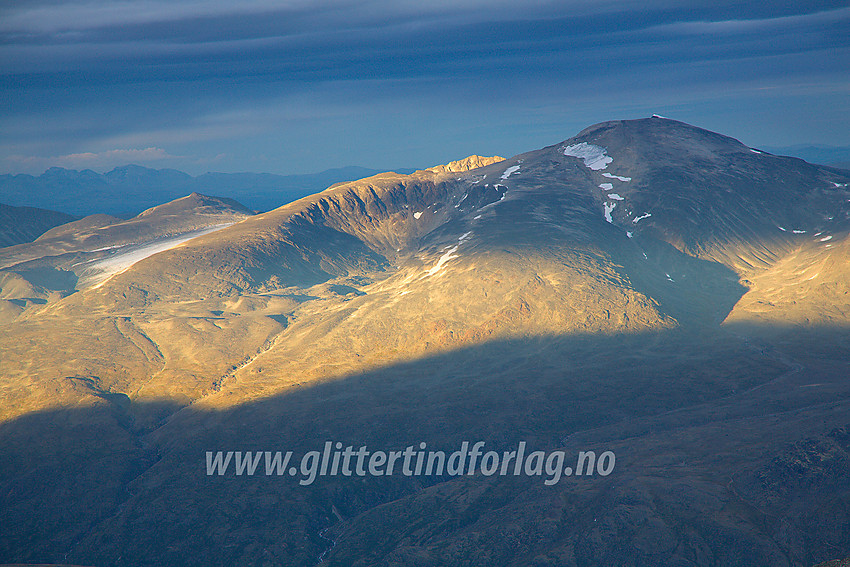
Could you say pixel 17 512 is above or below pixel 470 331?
below

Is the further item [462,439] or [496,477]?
[462,439]

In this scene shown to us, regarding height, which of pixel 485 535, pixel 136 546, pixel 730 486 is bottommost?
pixel 136 546

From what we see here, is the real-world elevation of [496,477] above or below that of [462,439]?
above

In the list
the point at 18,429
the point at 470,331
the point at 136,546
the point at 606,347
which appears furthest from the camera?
the point at 470,331

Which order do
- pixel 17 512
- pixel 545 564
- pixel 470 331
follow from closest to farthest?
pixel 545 564, pixel 17 512, pixel 470 331

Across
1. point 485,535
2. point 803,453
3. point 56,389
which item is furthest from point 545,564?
point 56,389

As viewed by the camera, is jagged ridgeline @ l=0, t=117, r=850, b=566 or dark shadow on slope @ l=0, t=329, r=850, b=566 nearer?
dark shadow on slope @ l=0, t=329, r=850, b=566

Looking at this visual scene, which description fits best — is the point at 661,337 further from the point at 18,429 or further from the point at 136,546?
the point at 18,429

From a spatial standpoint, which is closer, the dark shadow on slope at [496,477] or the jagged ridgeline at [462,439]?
the dark shadow on slope at [496,477]
